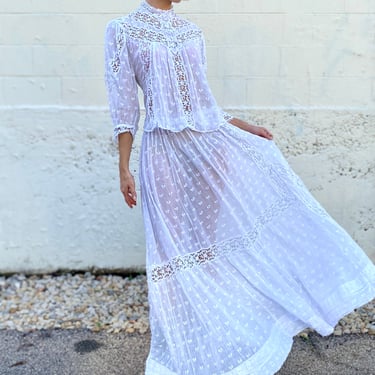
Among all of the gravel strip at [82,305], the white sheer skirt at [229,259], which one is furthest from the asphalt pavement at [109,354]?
the white sheer skirt at [229,259]

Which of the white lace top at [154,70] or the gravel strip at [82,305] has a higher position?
the white lace top at [154,70]

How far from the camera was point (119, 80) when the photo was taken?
8.82 feet

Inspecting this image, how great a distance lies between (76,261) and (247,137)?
2.02m

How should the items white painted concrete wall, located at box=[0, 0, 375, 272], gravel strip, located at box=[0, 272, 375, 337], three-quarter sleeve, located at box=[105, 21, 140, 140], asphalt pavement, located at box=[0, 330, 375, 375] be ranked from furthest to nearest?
1. white painted concrete wall, located at box=[0, 0, 375, 272]
2. gravel strip, located at box=[0, 272, 375, 337]
3. asphalt pavement, located at box=[0, 330, 375, 375]
4. three-quarter sleeve, located at box=[105, 21, 140, 140]

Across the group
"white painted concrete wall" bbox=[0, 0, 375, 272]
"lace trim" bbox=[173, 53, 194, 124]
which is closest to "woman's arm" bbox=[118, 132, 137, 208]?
"lace trim" bbox=[173, 53, 194, 124]

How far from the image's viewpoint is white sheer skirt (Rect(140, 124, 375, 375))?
2.71 m

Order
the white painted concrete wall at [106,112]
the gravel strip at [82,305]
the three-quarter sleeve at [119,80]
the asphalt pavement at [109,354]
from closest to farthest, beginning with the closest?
the three-quarter sleeve at [119,80]
the asphalt pavement at [109,354]
the gravel strip at [82,305]
the white painted concrete wall at [106,112]

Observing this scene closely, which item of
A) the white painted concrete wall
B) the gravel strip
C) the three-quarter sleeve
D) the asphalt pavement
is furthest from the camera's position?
the white painted concrete wall

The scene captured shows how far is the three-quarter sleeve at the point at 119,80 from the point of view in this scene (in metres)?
2.68

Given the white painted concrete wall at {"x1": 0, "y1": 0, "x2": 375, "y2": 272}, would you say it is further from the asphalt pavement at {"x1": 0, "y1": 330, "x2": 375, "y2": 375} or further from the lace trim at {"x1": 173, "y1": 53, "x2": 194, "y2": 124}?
the lace trim at {"x1": 173, "y1": 53, "x2": 194, "y2": 124}

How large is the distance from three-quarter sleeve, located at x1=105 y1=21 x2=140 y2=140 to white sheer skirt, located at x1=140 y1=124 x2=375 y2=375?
0.16m

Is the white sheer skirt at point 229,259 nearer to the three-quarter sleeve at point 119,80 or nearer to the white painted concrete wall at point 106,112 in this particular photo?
the three-quarter sleeve at point 119,80

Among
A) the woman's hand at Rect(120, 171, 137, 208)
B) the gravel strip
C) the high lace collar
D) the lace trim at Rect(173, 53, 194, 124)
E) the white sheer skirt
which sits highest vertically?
the high lace collar

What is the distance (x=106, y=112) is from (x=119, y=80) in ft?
5.12
